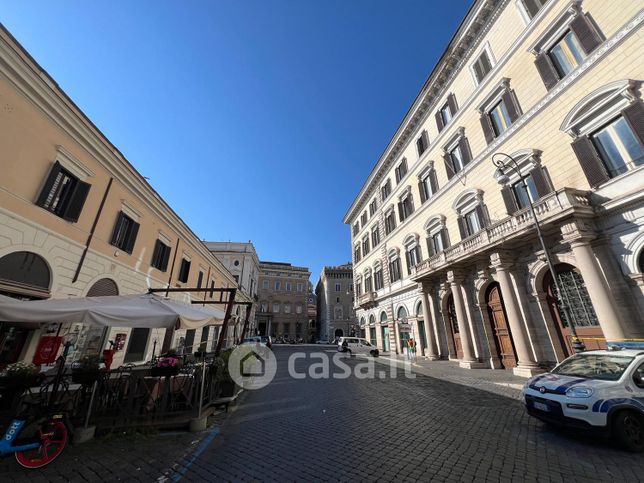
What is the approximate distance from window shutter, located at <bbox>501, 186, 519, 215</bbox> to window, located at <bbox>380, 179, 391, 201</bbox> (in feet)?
45.1

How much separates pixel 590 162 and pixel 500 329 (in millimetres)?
8593

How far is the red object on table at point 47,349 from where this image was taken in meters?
7.70

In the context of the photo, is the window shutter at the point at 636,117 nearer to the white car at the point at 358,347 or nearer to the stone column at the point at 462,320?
the stone column at the point at 462,320

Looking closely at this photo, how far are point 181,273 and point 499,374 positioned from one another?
18.9 meters

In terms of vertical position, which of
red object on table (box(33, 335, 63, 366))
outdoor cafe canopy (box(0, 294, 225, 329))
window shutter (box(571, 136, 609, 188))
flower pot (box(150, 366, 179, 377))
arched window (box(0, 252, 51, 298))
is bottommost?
flower pot (box(150, 366, 179, 377))

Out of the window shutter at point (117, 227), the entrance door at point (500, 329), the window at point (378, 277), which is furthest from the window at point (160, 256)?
the window at point (378, 277)

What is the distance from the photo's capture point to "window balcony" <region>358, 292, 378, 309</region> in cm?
2806

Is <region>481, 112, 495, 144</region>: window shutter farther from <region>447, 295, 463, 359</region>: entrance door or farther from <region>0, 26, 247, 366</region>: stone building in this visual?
<region>0, 26, 247, 366</region>: stone building

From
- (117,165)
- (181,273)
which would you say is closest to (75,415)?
(117,165)

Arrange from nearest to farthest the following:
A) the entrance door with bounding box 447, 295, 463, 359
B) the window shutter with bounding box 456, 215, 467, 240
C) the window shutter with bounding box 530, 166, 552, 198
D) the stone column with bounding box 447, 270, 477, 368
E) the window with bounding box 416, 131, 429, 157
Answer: the window shutter with bounding box 530, 166, 552, 198
the stone column with bounding box 447, 270, 477, 368
the window shutter with bounding box 456, 215, 467, 240
the entrance door with bounding box 447, 295, 463, 359
the window with bounding box 416, 131, 429, 157

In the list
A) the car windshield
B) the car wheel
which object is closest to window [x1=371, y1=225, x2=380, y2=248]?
the car windshield

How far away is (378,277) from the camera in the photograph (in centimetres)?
2833

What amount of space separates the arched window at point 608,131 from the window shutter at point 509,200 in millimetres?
2973

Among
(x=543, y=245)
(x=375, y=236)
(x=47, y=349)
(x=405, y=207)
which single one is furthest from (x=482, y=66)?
(x=47, y=349)
